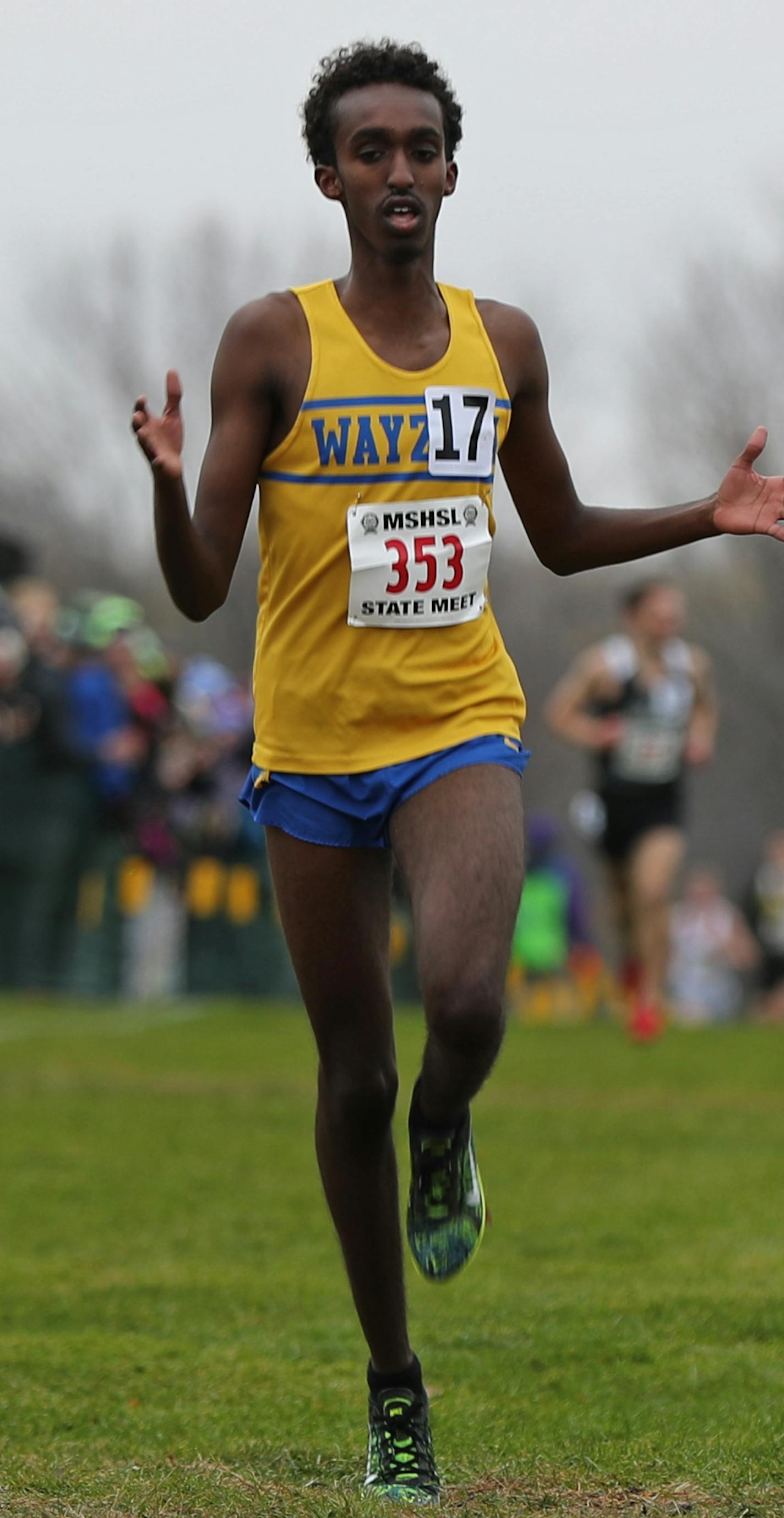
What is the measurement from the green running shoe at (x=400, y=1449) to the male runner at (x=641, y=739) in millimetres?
8836

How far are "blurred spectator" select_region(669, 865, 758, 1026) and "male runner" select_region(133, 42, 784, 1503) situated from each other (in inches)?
A: 694

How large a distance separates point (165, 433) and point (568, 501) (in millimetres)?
981

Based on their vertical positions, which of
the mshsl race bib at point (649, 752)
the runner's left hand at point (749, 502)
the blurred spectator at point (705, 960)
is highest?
the runner's left hand at point (749, 502)

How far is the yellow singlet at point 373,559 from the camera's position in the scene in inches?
165

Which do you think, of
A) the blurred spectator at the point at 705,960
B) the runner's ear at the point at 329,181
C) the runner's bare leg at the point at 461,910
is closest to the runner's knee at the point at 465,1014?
the runner's bare leg at the point at 461,910

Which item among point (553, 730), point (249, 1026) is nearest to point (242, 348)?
point (553, 730)

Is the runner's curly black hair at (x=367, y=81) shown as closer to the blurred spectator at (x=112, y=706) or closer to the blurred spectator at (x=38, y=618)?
the blurred spectator at (x=38, y=618)

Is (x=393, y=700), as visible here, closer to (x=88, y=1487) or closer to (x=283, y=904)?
(x=283, y=904)

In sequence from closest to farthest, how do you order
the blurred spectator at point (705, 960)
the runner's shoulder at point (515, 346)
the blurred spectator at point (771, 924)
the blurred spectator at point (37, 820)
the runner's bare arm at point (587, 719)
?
1. the runner's shoulder at point (515, 346)
2. the runner's bare arm at point (587, 719)
3. the blurred spectator at point (37, 820)
4. the blurred spectator at point (771, 924)
5. the blurred spectator at point (705, 960)

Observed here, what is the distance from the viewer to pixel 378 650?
167 inches

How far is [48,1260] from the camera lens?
22.2 ft

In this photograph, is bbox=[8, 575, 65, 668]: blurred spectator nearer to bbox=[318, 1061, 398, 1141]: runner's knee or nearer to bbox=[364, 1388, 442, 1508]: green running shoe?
bbox=[318, 1061, 398, 1141]: runner's knee

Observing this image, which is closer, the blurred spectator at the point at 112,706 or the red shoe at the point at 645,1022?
the red shoe at the point at 645,1022

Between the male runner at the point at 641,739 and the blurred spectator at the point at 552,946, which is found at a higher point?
the male runner at the point at 641,739
